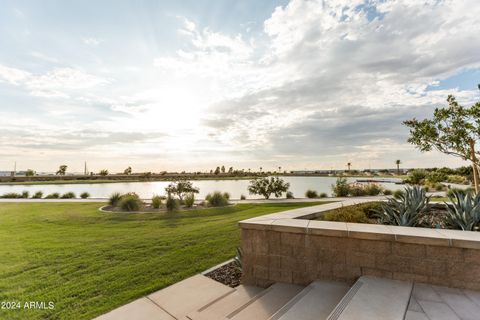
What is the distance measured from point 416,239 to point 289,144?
762 inches

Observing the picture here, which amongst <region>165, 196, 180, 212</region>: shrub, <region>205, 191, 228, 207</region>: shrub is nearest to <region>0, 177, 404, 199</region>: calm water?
<region>165, 196, 180, 212</region>: shrub

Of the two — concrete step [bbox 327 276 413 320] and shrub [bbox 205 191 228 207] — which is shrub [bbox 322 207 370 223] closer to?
concrete step [bbox 327 276 413 320]

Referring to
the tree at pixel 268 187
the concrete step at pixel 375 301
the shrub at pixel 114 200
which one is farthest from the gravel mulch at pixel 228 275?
the tree at pixel 268 187

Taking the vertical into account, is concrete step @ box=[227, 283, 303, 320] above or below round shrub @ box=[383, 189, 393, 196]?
below

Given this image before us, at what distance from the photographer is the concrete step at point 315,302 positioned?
220 centimetres

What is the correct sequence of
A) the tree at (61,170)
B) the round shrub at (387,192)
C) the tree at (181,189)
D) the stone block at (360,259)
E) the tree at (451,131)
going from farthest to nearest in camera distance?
the tree at (61,170) → the round shrub at (387,192) → the tree at (181,189) → the tree at (451,131) → the stone block at (360,259)

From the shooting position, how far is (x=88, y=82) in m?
8.35

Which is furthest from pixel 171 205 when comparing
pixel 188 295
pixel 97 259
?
pixel 188 295

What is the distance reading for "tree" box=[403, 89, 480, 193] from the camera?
827 centimetres

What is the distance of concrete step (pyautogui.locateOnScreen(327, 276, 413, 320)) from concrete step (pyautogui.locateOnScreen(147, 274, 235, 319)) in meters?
1.69

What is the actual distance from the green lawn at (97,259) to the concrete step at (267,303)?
1.53m

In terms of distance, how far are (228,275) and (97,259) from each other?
294cm

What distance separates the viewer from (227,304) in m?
2.88

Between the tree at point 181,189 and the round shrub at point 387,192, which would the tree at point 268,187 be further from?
the round shrub at point 387,192
